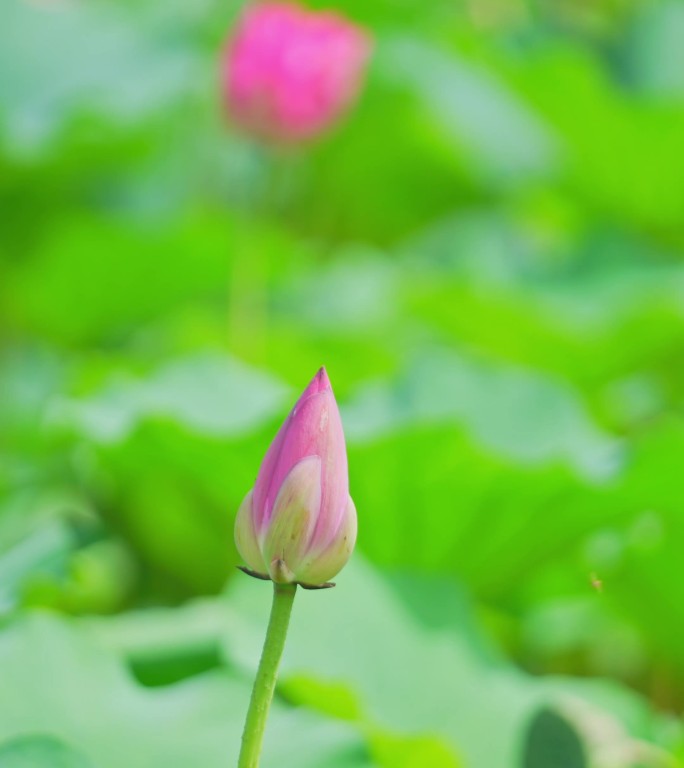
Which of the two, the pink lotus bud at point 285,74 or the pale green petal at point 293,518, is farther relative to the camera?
the pink lotus bud at point 285,74

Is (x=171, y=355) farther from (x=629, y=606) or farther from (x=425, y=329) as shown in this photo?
(x=629, y=606)

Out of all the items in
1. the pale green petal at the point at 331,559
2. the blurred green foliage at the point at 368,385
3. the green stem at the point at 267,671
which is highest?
the blurred green foliage at the point at 368,385

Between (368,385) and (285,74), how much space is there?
14.4 inches

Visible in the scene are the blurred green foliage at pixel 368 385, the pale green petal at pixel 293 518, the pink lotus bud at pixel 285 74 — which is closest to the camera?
the pale green petal at pixel 293 518

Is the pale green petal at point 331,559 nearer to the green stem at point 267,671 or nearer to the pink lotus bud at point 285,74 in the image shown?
the green stem at point 267,671

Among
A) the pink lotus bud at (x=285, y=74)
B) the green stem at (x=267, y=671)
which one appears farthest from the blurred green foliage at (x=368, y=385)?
the pink lotus bud at (x=285, y=74)

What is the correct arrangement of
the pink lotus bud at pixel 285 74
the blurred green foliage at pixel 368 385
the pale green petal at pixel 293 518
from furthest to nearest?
the pink lotus bud at pixel 285 74 < the blurred green foliage at pixel 368 385 < the pale green petal at pixel 293 518

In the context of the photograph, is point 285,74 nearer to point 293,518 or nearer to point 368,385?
point 368,385

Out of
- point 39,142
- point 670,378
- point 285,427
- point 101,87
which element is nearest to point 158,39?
point 101,87

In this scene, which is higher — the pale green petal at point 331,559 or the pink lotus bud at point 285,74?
the pink lotus bud at point 285,74

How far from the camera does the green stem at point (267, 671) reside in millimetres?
496

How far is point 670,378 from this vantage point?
1.92m

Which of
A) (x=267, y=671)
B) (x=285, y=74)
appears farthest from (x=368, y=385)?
(x=267, y=671)

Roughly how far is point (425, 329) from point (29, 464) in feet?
2.20
